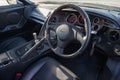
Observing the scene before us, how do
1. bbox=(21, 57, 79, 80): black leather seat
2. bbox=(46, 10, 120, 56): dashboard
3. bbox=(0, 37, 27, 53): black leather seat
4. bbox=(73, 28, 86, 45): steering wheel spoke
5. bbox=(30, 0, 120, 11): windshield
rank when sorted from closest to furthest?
bbox=(73, 28, 86, 45): steering wheel spoke → bbox=(21, 57, 79, 80): black leather seat → bbox=(46, 10, 120, 56): dashboard → bbox=(30, 0, 120, 11): windshield → bbox=(0, 37, 27, 53): black leather seat

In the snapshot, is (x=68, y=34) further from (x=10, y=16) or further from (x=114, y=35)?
(x=10, y=16)

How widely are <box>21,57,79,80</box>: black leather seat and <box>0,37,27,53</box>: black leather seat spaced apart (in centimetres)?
72

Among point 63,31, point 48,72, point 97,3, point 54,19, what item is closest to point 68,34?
point 63,31

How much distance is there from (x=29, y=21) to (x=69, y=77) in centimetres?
138

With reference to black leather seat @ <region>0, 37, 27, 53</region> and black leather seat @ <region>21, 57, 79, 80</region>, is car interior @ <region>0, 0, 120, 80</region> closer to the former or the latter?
black leather seat @ <region>21, 57, 79, 80</region>

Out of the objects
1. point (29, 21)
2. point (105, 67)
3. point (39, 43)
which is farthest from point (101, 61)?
point (29, 21)

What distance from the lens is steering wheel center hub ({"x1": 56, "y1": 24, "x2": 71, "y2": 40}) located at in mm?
2010

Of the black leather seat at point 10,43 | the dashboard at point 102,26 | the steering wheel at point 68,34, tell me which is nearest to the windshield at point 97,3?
the dashboard at point 102,26

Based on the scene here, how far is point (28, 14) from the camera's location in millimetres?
3092

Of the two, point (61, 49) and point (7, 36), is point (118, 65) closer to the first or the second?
point (61, 49)

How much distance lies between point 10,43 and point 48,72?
94 centimetres

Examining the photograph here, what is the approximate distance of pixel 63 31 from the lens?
2.03 m

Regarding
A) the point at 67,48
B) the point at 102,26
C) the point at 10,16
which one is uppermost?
the point at 102,26

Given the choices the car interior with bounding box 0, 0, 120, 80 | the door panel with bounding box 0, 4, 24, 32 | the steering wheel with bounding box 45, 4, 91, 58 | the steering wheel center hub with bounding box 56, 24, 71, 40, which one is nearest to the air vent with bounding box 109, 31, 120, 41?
the car interior with bounding box 0, 0, 120, 80
